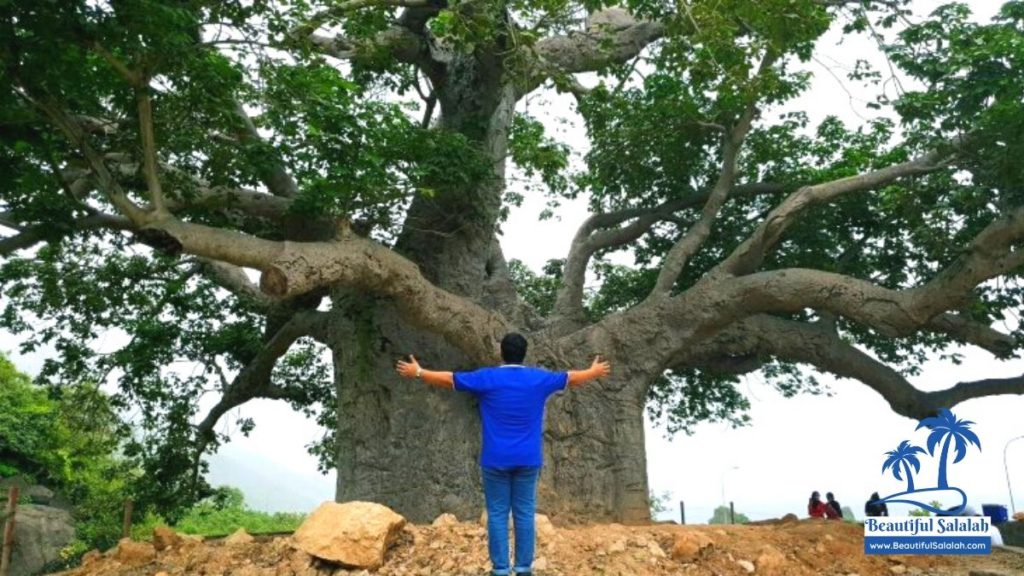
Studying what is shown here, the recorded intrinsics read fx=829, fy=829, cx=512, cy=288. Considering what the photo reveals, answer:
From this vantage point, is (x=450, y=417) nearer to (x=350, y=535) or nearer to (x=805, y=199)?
(x=350, y=535)

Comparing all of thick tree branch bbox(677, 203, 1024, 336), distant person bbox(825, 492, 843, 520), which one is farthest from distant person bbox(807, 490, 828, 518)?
thick tree branch bbox(677, 203, 1024, 336)

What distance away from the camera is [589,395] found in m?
10.1

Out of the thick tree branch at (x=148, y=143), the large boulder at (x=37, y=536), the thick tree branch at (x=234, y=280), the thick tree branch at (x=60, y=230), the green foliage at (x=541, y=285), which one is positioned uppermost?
the green foliage at (x=541, y=285)

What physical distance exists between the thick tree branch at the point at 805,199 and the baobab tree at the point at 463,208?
5 centimetres

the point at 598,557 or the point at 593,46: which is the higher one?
the point at 593,46

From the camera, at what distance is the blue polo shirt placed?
4754mm

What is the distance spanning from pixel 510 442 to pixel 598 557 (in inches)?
82.4

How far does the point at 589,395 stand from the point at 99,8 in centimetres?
664

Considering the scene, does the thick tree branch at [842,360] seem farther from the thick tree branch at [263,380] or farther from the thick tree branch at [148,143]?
the thick tree branch at [148,143]

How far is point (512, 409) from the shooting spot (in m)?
4.80

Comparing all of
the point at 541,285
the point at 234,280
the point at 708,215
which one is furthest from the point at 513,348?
the point at 541,285

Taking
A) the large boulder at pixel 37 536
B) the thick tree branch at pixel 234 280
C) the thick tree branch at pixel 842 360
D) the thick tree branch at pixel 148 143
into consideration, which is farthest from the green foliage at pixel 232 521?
the thick tree branch at pixel 148 143

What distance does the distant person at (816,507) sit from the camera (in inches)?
512

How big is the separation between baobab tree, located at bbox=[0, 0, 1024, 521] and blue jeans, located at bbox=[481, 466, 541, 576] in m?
3.29
